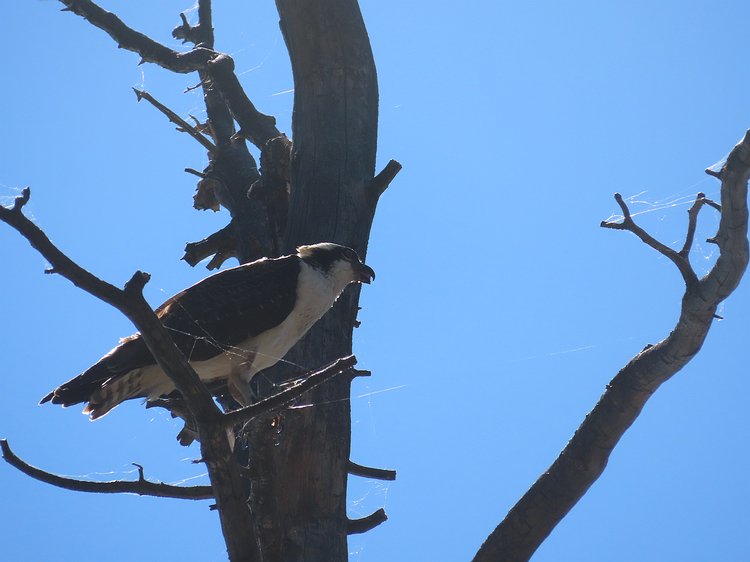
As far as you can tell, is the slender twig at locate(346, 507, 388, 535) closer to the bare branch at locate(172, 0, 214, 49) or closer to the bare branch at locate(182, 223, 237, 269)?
the bare branch at locate(182, 223, 237, 269)

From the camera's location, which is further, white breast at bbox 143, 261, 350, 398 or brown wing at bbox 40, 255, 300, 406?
white breast at bbox 143, 261, 350, 398

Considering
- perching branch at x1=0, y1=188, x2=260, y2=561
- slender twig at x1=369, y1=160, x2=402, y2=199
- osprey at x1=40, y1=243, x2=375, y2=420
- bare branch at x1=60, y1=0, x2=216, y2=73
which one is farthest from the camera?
bare branch at x1=60, y1=0, x2=216, y2=73

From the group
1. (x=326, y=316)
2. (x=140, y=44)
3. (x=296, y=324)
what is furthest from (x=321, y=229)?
(x=140, y=44)

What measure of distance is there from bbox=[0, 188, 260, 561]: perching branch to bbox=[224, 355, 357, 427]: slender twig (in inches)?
2.2

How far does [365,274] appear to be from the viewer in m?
4.90

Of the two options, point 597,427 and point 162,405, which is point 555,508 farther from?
point 162,405

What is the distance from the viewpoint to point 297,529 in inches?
157

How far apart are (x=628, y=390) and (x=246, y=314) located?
1968 mm

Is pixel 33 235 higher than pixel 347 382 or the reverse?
the reverse

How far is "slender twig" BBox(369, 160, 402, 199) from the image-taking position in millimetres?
5004

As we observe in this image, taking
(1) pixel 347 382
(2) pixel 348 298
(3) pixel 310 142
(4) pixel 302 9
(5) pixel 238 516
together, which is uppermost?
(4) pixel 302 9

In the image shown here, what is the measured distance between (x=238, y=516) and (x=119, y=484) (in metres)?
1.28

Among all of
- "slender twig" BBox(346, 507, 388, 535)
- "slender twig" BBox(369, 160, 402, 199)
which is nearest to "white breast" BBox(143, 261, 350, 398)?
"slender twig" BBox(369, 160, 402, 199)

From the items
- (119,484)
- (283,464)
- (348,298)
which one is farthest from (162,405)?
(348,298)
